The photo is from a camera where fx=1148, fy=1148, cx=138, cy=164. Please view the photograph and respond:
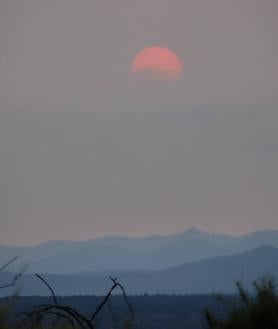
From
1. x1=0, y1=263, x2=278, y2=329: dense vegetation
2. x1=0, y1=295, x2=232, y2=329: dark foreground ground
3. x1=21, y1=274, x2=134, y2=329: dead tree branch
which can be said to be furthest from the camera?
x1=0, y1=295, x2=232, y2=329: dark foreground ground

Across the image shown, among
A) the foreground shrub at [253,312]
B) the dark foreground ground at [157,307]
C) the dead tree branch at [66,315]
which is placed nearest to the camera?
the dead tree branch at [66,315]

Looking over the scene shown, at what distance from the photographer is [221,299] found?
701 inches

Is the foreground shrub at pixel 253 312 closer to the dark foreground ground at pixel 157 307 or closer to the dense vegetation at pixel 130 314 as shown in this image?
the dense vegetation at pixel 130 314

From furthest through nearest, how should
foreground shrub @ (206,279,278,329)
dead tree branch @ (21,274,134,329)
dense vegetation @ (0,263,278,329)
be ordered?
foreground shrub @ (206,279,278,329)
dense vegetation @ (0,263,278,329)
dead tree branch @ (21,274,134,329)

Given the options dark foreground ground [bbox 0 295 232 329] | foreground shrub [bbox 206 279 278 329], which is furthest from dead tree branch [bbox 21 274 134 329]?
dark foreground ground [bbox 0 295 232 329]

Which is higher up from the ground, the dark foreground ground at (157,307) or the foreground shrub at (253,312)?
the dark foreground ground at (157,307)

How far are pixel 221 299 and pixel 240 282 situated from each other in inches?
19.1

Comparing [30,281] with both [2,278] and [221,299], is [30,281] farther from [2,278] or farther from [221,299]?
[221,299]

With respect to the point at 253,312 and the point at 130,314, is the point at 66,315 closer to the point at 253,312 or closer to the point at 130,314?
the point at 130,314

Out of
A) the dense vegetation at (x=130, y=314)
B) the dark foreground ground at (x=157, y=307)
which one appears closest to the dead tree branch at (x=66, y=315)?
the dense vegetation at (x=130, y=314)

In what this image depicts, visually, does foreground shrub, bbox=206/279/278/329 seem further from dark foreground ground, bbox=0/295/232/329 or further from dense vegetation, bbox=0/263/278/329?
dark foreground ground, bbox=0/295/232/329

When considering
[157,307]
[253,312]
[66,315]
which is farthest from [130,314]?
[157,307]

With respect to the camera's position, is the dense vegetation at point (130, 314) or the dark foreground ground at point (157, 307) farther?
the dark foreground ground at point (157, 307)

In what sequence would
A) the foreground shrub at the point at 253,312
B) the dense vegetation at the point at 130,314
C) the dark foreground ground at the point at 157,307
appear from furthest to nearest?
the dark foreground ground at the point at 157,307
the foreground shrub at the point at 253,312
the dense vegetation at the point at 130,314
